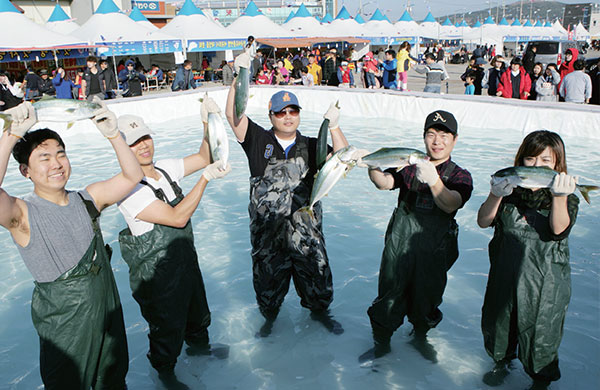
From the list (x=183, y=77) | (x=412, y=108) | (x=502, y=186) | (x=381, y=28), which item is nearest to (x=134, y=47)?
(x=183, y=77)

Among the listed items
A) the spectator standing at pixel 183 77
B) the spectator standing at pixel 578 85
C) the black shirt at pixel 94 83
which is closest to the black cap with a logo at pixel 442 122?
the spectator standing at pixel 578 85

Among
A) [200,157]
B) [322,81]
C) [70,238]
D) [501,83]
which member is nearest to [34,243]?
[70,238]

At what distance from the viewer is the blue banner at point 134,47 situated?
19.2 m

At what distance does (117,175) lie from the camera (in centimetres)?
278

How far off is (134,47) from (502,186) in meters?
19.6

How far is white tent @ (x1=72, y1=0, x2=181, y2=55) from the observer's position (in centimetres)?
1900

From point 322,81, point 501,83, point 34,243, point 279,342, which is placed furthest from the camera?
point 322,81

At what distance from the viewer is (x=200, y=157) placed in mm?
3740

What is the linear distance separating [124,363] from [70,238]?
962 millimetres

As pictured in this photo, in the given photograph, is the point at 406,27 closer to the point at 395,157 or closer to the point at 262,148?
the point at 262,148

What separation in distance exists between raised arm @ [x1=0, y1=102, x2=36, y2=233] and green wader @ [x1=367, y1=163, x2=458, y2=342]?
236 centimetres

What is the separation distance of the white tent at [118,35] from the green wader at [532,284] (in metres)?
19.0

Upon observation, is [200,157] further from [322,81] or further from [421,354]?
[322,81]

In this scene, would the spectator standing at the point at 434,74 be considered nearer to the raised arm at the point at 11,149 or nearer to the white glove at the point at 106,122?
the white glove at the point at 106,122
